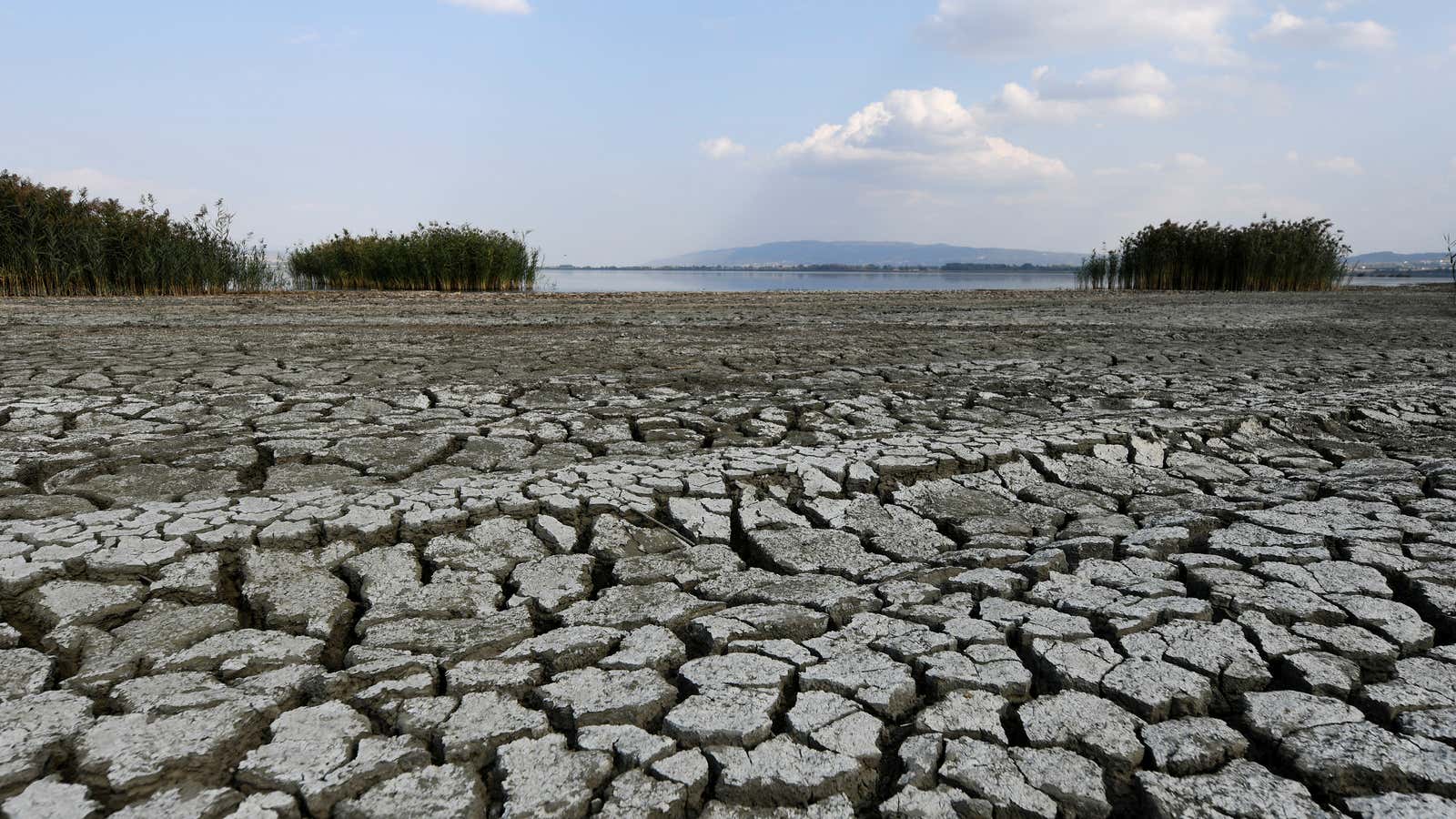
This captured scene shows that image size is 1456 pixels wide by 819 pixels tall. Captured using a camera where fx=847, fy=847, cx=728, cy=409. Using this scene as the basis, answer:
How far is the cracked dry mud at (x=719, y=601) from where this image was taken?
144cm

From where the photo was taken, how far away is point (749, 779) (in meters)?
1.42

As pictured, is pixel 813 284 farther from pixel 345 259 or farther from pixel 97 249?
pixel 97 249

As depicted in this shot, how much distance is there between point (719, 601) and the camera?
217cm

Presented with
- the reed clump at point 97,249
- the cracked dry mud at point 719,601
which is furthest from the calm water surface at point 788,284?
the cracked dry mud at point 719,601

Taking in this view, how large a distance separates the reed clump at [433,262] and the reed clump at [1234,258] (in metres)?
13.0

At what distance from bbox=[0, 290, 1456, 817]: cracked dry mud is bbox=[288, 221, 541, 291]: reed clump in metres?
11.8

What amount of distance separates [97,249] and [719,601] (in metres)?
13.9

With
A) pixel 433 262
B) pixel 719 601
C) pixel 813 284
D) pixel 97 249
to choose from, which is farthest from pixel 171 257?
pixel 813 284

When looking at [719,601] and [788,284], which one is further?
[788,284]

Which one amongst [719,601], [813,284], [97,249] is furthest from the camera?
[813,284]

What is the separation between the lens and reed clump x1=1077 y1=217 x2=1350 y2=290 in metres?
17.7

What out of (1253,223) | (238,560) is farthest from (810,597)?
(1253,223)

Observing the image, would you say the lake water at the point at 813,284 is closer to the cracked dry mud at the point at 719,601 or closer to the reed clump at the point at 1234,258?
the reed clump at the point at 1234,258

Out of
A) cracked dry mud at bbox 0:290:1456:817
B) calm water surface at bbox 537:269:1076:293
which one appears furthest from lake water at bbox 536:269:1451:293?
cracked dry mud at bbox 0:290:1456:817
